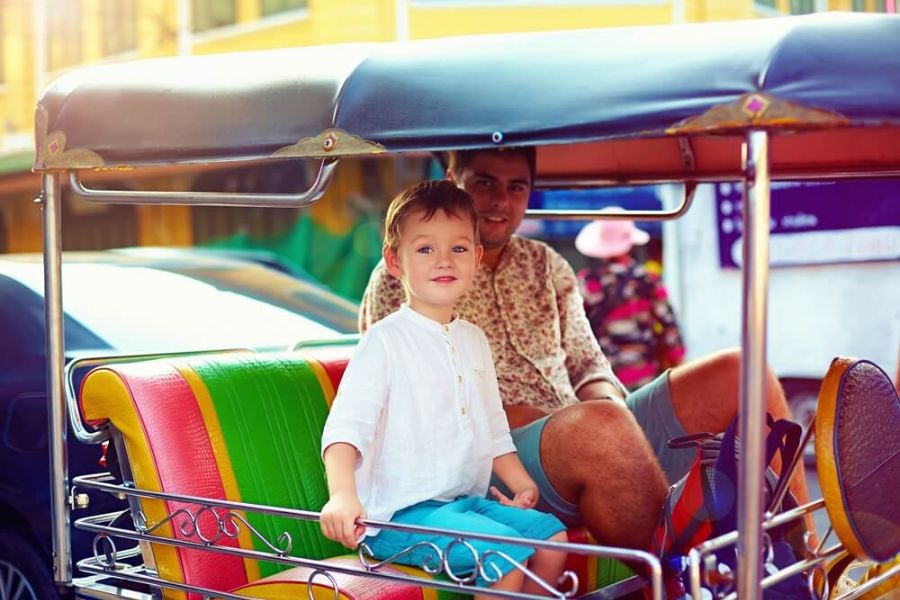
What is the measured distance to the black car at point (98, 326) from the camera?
4168 millimetres

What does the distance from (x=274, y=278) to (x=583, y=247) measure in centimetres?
298

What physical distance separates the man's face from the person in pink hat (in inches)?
151

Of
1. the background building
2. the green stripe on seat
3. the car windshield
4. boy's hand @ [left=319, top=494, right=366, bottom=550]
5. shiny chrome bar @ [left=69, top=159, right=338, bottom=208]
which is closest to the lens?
boy's hand @ [left=319, top=494, right=366, bottom=550]

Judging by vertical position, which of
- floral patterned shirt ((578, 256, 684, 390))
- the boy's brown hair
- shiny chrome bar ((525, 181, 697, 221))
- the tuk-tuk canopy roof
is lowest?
floral patterned shirt ((578, 256, 684, 390))

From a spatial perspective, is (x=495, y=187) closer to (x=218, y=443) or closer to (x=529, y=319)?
(x=529, y=319)

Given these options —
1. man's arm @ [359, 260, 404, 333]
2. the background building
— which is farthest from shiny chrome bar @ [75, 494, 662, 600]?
the background building

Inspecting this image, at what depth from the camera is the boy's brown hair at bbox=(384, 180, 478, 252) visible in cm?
315

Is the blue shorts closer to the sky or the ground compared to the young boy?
closer to the ground

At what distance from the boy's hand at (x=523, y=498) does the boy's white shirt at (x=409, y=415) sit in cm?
7

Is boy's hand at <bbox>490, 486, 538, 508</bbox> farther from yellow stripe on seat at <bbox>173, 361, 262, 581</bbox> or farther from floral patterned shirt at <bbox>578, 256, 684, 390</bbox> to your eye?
floral patterned shirt at <bbox>578, 256, 684, 390</bbox>

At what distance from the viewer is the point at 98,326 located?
14.9 ft

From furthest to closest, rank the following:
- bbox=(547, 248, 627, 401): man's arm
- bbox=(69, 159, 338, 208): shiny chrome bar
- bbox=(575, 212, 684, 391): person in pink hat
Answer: bbox=(575, 212, 684, 391): person in pink hat, bbox=(547, 248, 627, 401): man's arm, bbox=(69, 159, 338, 208): shiny chrome bar

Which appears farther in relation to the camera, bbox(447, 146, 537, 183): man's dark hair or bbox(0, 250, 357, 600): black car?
bbox(0, 250, 357, 600): black car

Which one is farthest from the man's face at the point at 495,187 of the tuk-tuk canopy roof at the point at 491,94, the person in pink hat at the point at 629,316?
the person in pink hat at the point at 629,316
